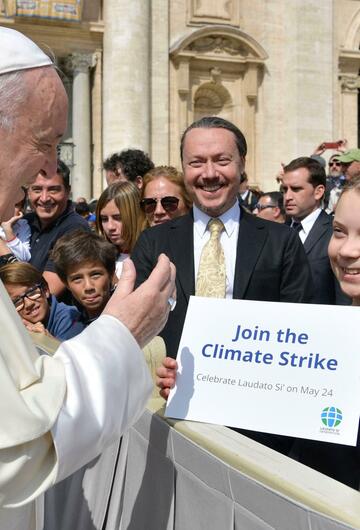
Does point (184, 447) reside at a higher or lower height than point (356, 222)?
lower

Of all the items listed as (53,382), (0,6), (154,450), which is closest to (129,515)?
(154,450)

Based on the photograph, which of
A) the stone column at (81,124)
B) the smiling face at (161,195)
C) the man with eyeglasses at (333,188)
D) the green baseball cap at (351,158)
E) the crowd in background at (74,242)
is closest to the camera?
the crowd in background at (74,242)

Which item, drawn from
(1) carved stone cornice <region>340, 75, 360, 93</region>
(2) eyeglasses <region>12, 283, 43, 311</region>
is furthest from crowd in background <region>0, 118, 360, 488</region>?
(1) carved stone cornice <region>340, 75, 360, 93</region>

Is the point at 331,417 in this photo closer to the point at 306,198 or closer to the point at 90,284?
the point at 90,284

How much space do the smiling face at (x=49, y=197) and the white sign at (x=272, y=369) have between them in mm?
3126

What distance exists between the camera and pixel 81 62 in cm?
1967

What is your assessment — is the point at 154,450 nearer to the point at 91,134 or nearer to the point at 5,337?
the point at 5,337

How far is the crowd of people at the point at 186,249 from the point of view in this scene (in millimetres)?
2244

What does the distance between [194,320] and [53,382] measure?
76 cm

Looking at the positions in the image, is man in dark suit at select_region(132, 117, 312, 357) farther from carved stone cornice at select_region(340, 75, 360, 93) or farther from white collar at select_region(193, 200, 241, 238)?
carved stone cornice at select_region(340, 75, 360, 93)

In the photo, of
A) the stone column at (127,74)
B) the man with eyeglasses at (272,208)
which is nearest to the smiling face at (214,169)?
the man with eyeglasses at (272,208)

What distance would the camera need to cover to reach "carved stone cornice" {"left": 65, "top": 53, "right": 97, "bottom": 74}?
19656 millimetres

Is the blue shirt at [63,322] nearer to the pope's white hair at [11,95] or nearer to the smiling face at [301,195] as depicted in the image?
the pope's white hair at [11,95]

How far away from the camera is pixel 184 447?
6.62ft
